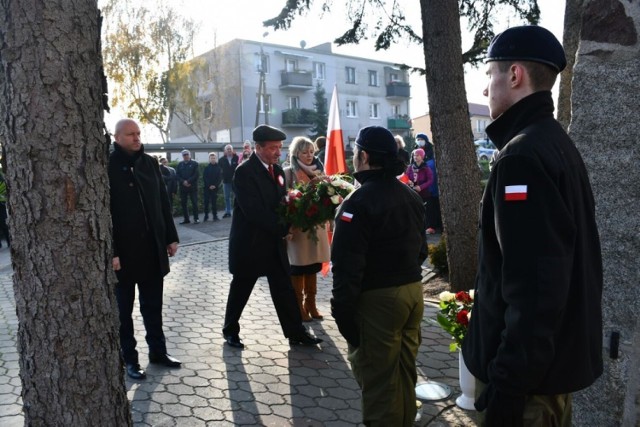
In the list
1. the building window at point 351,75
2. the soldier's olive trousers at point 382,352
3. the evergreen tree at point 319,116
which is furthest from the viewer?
the building window at point 351,75

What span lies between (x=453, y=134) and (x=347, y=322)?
4142 millimetres

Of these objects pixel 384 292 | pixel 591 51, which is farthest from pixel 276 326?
pixel 591 51

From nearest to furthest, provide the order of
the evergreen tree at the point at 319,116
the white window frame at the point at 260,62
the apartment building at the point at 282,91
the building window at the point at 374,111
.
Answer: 1. the apartment building at the point at 282,91
2. the evergreen tree at the point at 319,116
3. the white window frame at the point at 260,62
4. the building window at the point at 374,111

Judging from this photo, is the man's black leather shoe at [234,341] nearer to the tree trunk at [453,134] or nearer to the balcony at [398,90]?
the tree trunk at [453,134]

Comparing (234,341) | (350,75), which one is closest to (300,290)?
(234,341)

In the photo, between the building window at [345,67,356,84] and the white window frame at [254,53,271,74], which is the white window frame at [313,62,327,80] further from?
the white window frame at [254,53,271,74]

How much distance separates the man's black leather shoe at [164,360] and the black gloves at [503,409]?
364 cm

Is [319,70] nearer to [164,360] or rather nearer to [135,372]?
[164,360]

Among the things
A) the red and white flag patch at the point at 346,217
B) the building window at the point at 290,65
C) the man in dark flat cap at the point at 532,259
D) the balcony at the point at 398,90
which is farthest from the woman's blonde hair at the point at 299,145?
the balcony at the point at 398,90

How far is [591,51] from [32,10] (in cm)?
258

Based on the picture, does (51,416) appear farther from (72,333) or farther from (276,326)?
(276,326)

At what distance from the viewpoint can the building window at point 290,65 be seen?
51.1 m

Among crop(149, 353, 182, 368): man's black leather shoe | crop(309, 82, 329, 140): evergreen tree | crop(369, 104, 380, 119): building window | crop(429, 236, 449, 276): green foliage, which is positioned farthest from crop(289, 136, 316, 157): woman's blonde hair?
crop(369, 104, 380, 119): building window

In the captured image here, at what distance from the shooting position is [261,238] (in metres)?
5.39
